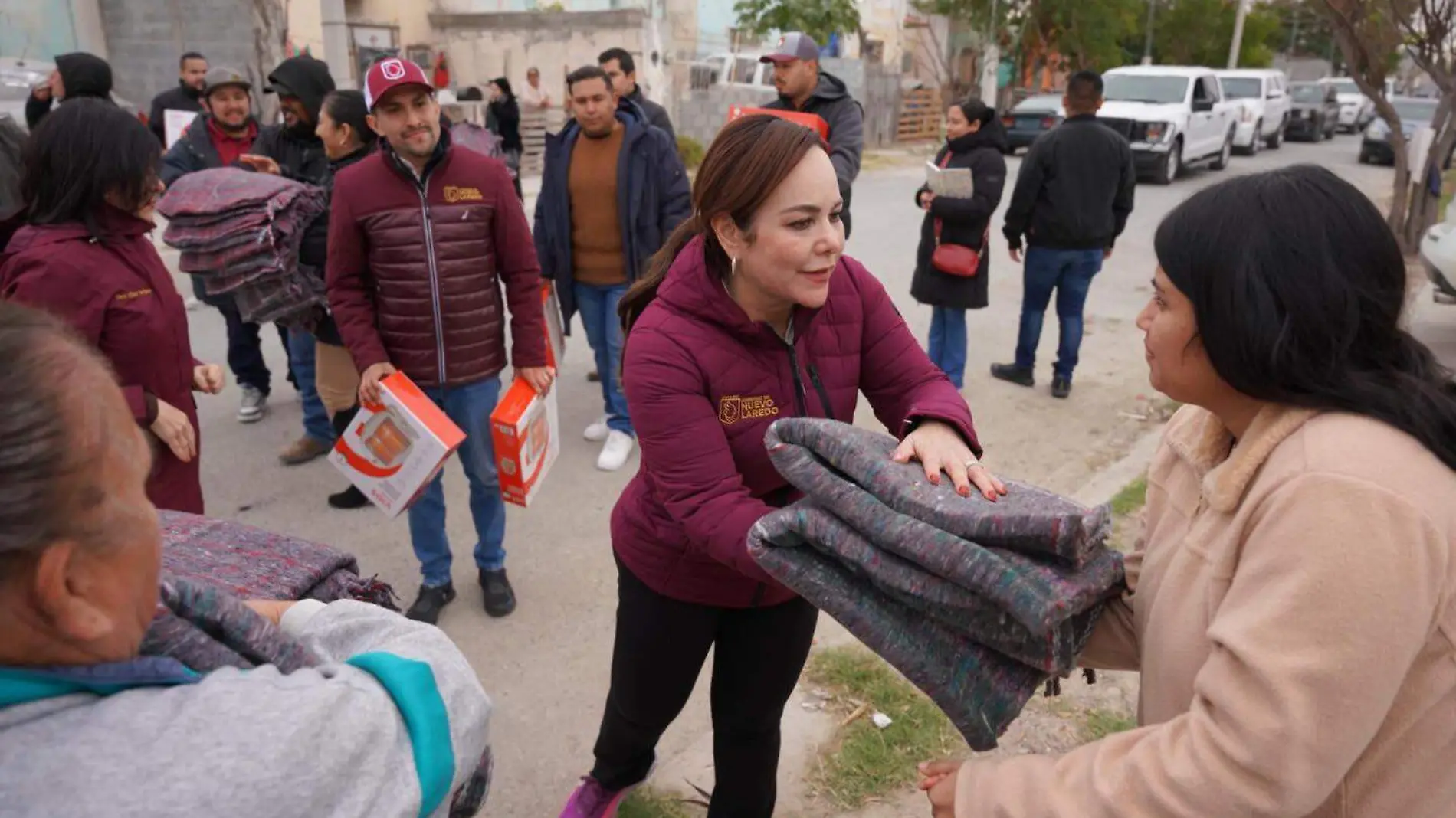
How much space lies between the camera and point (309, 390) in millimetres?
5289

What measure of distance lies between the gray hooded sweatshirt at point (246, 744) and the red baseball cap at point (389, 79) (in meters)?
2.72

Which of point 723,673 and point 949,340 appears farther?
point 949,340

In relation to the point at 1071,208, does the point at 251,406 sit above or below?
below

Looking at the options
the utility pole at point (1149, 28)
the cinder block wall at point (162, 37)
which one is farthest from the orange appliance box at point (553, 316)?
the utility pole at point (1149, 28)

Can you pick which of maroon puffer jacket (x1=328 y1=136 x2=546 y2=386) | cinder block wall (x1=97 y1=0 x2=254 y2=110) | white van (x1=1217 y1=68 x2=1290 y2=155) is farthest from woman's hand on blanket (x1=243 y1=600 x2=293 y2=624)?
white van (x1=1217 y1=68 x2=1290 y2=155)

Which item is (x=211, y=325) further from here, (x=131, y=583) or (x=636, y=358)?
(x=131, y=583)

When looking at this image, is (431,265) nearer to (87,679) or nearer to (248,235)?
(248,235)

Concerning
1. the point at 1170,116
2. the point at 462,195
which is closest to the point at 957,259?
the point at 462,195

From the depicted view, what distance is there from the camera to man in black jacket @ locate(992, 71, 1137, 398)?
19.9 feet

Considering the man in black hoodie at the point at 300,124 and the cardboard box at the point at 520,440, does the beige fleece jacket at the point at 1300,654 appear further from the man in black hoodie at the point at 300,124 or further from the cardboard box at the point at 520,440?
the man in black hoodie at the point at 300,124

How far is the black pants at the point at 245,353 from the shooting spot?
225 inches

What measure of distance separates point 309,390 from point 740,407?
3.99m

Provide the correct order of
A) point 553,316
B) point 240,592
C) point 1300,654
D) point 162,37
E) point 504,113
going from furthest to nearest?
point 162,37, point 504,113, point 553,316, point 240,592, point 1300,654

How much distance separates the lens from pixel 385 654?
104 centimetres
